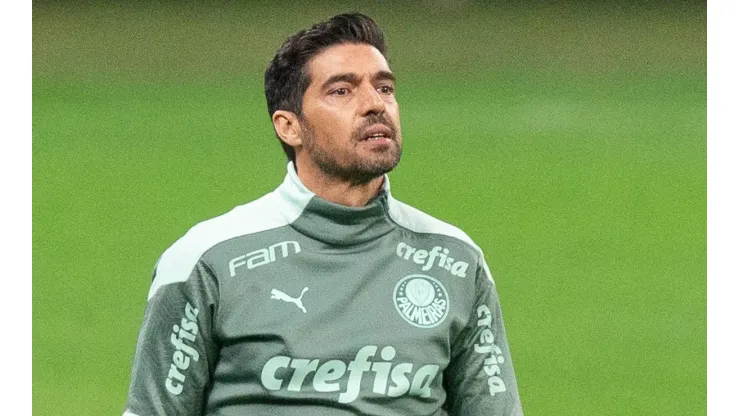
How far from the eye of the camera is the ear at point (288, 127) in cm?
182

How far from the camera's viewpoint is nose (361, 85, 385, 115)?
1.74 m

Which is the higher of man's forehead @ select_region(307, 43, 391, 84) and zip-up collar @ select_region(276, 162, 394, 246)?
man's forehead @ select_region(307, 43, 391, 84)

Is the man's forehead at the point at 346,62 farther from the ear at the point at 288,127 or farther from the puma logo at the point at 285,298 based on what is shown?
the puma logo at the point at 285,298

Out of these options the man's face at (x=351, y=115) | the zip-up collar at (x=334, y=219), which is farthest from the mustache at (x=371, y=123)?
the zip-up collar at (x=334, y=219)

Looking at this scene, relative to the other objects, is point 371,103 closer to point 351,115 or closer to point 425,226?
point 351,115

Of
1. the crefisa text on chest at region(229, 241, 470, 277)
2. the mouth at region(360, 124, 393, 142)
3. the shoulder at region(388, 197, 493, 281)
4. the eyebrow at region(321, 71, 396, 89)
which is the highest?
the eyebrow at region(321, 71, 396, 89)

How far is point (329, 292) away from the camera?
5.69 ft

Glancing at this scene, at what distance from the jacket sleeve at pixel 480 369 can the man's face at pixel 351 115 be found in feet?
0.81

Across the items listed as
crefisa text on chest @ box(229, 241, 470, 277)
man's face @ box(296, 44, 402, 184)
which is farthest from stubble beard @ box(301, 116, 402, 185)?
crefisa text on chest @ box(229, 241, 470, 277)

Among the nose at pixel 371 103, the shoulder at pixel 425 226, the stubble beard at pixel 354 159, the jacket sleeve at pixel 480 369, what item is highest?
the nose at pixel 371 103

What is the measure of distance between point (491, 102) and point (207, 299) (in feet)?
3.87

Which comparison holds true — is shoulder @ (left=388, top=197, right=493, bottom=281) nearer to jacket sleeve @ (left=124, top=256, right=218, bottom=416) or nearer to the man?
the man
